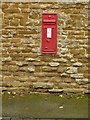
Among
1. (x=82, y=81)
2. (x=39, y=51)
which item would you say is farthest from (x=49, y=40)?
(x=82, y=81)

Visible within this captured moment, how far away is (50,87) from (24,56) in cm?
84

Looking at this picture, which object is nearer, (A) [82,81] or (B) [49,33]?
(B) [49,33]

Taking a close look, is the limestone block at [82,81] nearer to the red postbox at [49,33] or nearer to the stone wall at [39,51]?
the stone wall at [39,51]

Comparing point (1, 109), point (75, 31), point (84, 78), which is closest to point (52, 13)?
point (75, 31)

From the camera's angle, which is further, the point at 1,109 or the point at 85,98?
the point at 85,98

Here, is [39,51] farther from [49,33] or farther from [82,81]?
[82,81]

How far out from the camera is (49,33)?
878 centimetres

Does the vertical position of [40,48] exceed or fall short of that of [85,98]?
it exceeds it

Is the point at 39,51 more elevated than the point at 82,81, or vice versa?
the point at 39,51

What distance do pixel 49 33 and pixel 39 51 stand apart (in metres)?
0.42

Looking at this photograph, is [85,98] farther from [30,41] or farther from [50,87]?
[30,41]

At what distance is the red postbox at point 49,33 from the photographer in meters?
8.75

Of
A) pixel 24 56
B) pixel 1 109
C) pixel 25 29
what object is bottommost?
pixel 1 109

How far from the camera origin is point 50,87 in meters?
8.92
